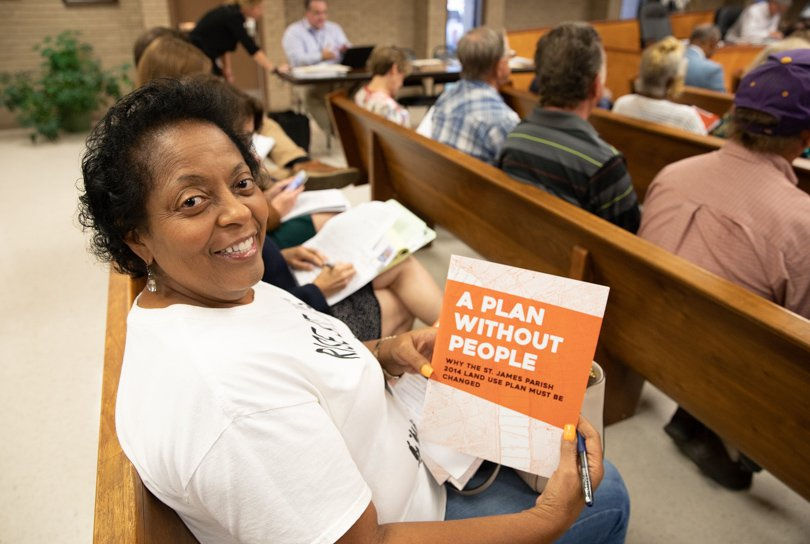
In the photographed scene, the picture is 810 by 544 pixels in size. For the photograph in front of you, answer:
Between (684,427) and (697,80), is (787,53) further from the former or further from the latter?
(697,80)

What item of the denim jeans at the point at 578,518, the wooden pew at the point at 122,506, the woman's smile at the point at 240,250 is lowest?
the denim jeans at the point at 578,518

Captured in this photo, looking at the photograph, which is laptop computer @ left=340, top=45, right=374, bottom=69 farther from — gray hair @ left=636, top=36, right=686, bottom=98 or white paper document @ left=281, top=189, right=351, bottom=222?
white paper document @ left=281, top=189, right=351, bottom=222

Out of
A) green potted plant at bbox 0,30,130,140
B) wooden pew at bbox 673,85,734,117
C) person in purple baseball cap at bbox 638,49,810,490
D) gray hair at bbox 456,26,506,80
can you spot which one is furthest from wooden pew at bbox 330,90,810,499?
green potted plant at bbox 0,30,130,140

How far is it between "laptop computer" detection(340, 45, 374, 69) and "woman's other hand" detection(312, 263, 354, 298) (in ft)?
13.5

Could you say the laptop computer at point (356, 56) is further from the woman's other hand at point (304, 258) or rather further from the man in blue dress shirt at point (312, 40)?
the woman's other hand at point (304, 258)

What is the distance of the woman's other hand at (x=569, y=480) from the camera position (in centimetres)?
80

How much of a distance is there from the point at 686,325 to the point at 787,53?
831mm

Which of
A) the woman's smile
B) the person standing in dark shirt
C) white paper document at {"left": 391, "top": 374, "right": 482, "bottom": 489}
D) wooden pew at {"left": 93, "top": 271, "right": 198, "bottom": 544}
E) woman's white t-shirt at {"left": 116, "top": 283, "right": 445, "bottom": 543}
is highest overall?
the person standing in dark shirt

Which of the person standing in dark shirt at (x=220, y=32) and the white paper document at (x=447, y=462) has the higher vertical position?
the person standing in dark shirt at (x=220, y=32)

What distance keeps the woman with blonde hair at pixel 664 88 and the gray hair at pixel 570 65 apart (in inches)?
42.9

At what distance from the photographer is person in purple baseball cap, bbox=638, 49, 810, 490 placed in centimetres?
139

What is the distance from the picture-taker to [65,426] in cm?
200

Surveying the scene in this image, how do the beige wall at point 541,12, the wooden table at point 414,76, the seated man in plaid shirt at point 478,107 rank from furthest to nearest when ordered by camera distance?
the beige wall at point 541,12
the wooden table at point 414,76
the seated man in plaid shirt at point 478,107

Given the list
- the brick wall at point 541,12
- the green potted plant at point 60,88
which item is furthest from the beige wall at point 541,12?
the green potted plant at point 60,88
